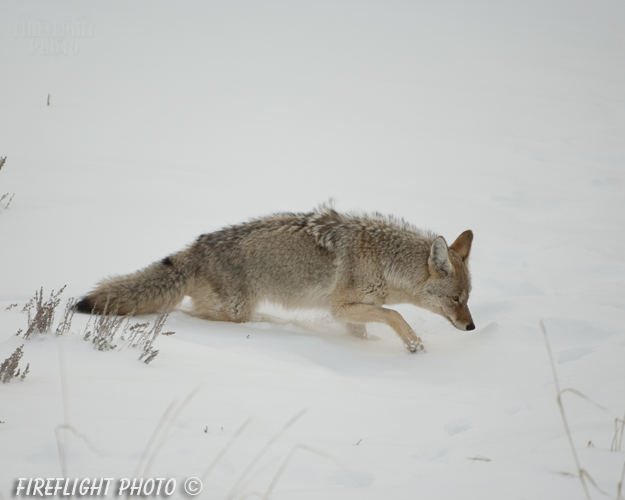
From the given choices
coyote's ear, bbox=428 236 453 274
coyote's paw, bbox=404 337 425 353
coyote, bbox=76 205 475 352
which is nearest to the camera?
coyote's paw, bbox=404 337 425 353

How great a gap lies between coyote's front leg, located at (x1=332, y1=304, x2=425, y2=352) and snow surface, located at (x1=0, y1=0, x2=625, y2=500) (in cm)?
28

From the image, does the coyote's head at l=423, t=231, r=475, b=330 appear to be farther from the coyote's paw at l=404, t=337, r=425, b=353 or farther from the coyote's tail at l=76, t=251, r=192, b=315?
the coyote's tail at l=76, t=251, r=192, b=315

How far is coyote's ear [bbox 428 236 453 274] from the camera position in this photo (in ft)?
19.6

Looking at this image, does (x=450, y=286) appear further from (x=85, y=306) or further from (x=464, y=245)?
(x=85, y=306)

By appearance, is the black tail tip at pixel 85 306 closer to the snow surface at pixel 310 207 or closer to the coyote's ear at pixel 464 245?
the snow surface at pixel 310 207

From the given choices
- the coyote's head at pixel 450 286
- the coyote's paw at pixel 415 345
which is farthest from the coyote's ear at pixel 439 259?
the coyote's paw at pixel 415 345

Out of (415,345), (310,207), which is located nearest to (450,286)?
(415,345)

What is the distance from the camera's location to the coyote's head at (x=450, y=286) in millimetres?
6113

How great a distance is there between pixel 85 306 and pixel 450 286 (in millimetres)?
3884

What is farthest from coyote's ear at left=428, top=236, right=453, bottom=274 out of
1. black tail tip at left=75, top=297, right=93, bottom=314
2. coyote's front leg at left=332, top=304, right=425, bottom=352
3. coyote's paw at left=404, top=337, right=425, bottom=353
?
black tail tip at left=75, top=297, right=93, bottom=314

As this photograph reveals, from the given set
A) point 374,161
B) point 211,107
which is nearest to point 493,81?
point 374,161

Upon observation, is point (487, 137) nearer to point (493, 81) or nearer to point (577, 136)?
point (577, 136)

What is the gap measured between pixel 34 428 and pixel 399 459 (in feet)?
6.28

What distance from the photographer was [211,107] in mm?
15133
